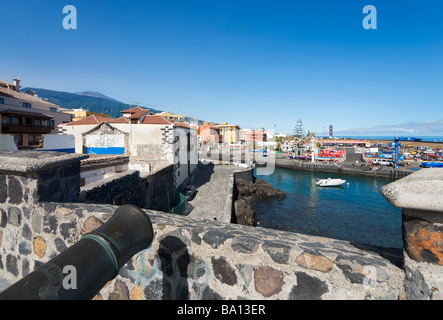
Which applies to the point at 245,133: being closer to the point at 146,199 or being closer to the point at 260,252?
the point at 146,199

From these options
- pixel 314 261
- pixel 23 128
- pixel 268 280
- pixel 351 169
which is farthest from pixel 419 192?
pixel 351 169

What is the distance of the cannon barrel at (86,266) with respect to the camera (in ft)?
3.84

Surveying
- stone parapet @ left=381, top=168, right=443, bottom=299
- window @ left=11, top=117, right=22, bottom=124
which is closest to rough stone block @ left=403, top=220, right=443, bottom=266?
stone parapet @ left=381, top=168, right=443, bottom=299

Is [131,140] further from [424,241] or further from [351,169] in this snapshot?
[351,169]

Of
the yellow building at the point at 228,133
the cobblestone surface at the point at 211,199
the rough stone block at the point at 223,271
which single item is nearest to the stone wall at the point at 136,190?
the cobblestone surface at the point at 211,199

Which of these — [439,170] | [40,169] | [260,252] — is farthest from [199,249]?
[40,169]

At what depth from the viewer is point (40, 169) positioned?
Result: 8.85 feet

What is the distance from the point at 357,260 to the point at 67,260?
6.50 ft

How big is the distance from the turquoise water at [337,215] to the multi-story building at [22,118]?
3103 cm

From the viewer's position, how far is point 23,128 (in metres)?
29.2

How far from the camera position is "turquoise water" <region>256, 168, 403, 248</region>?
62.4 ft

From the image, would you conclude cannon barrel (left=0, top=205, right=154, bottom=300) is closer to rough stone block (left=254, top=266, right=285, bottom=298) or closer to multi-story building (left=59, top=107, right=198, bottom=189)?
rough stone block (left=254, top=266, right=285, bottom=298)

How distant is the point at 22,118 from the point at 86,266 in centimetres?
3864
